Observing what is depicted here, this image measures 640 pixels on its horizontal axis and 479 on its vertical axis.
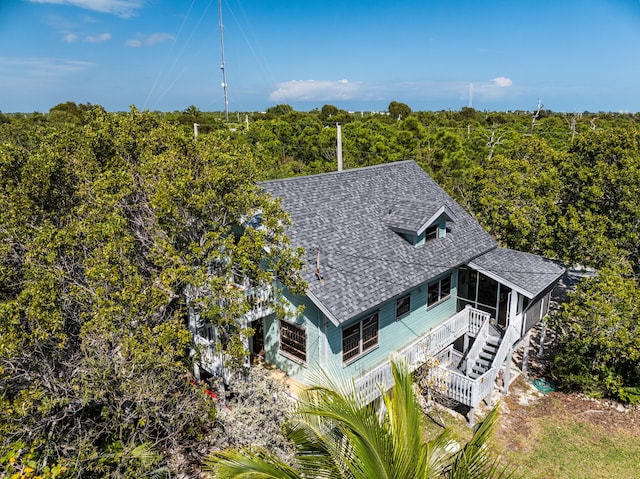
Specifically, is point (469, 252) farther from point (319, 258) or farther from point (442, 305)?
point (319, 258)

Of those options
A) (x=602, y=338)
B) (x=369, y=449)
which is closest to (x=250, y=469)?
(x=369, y=449)

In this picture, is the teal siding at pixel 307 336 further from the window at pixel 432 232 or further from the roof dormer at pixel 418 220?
the window at pixel 432 232

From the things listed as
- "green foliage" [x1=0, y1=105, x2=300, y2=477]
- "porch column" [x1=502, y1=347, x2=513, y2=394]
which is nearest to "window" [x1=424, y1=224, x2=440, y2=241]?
"porch column" [x1=502, y1=347, x2=513, y2=394]

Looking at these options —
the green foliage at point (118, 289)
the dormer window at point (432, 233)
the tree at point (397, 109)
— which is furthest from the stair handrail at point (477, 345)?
the tree at point (397, 109)

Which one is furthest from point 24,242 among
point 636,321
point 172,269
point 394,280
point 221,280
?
point 636,321

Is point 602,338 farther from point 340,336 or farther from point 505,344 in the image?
point 340,336

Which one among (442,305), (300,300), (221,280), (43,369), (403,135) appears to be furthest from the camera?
(403,135)
